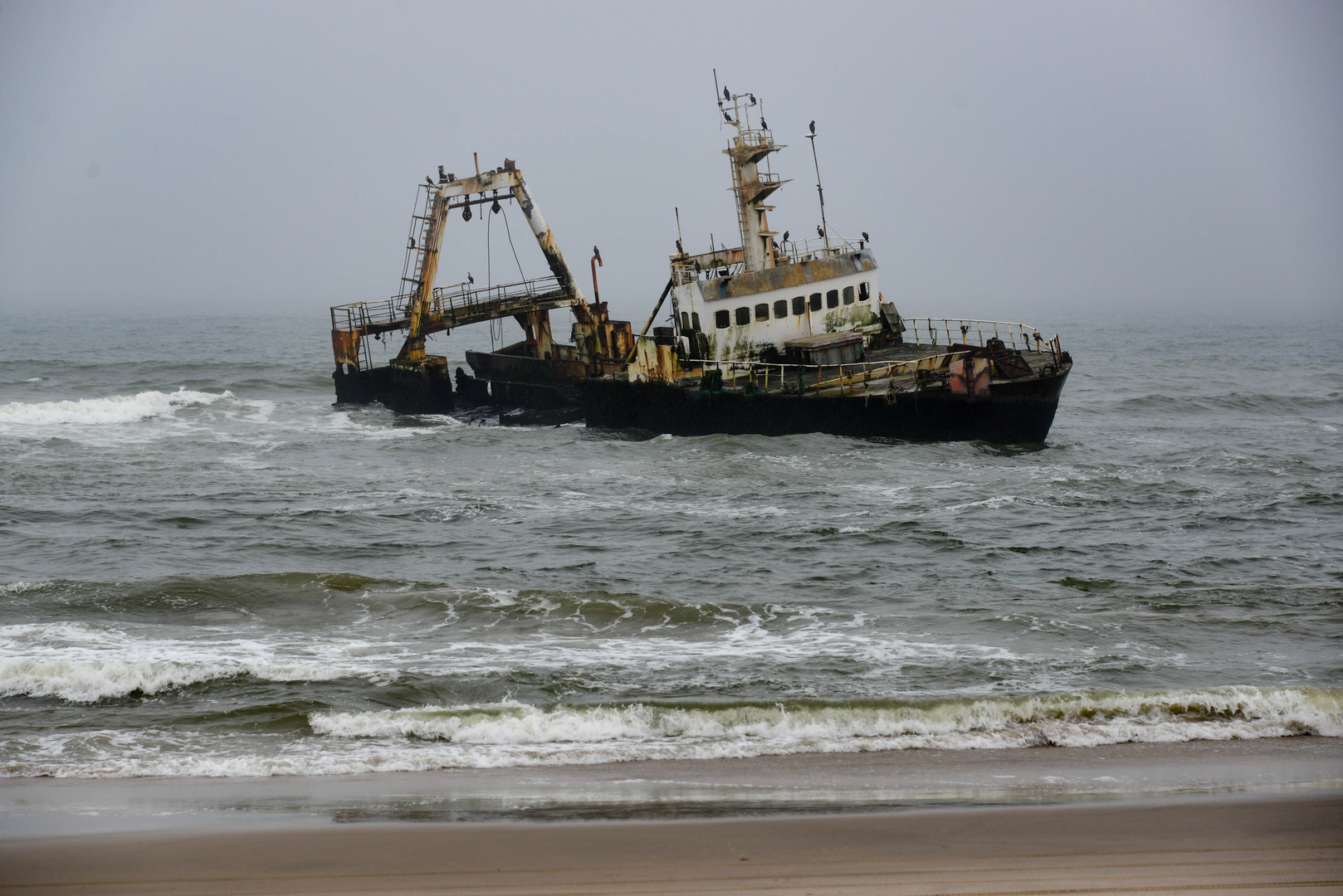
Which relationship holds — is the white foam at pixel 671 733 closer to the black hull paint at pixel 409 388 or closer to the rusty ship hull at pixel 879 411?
the rusty ship hull at pixel 879 411

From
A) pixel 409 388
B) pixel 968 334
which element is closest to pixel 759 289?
pixel 409 388

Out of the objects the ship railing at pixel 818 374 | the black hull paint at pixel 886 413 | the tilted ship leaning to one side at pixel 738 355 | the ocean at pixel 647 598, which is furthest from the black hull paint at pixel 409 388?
the ship railing at pixel 818 374

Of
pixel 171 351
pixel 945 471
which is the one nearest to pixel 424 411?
pixel 945 471

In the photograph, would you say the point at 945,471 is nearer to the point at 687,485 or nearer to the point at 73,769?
the point at 687,485

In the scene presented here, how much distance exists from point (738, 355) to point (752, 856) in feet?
66.4

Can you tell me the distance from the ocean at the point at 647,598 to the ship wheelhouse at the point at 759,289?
2948 millimetres

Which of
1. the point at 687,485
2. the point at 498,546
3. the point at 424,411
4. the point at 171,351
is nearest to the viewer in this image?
the point at 498,546

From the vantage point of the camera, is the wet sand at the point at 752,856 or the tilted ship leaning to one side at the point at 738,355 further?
the tilted ship leaning to one side at the point at 738,355

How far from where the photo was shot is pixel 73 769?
7.86 m

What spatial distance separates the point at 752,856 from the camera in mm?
6137

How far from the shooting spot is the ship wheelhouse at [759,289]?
2562 centimetres

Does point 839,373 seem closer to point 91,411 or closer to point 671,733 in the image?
point 671,733

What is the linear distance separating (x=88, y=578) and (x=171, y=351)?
179 feet

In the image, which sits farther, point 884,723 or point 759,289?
point 759,289
